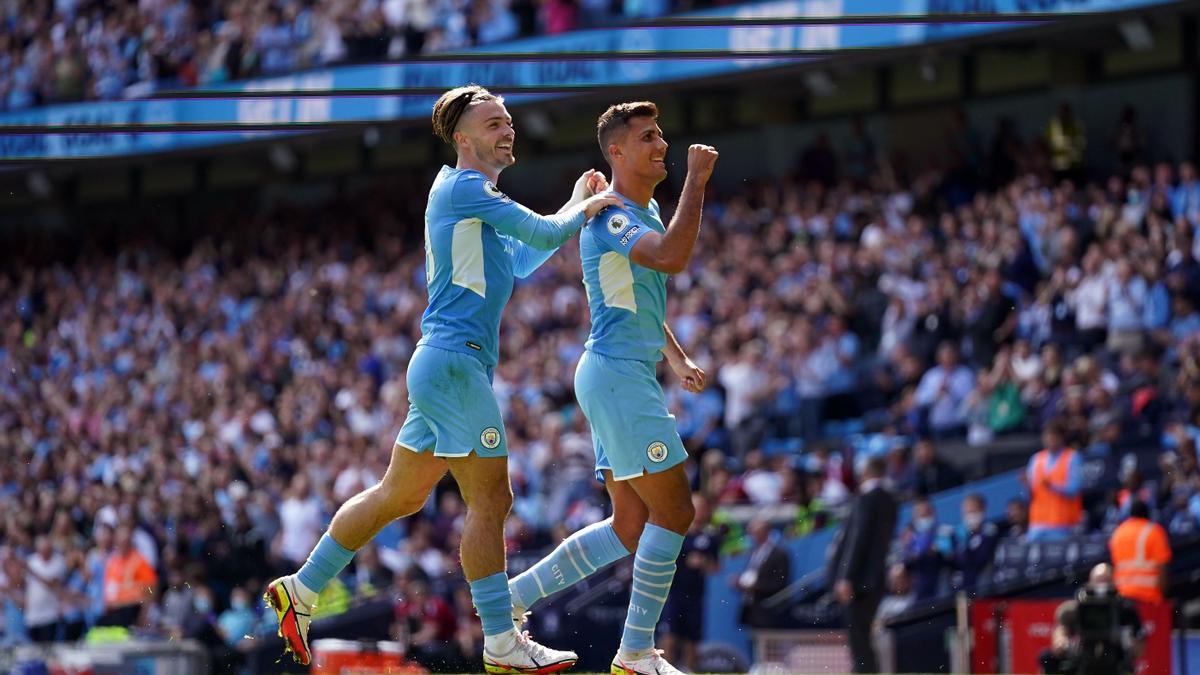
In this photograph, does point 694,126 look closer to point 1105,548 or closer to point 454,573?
point 454,573

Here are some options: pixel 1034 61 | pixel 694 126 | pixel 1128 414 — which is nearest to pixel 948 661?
pixel 1128 414

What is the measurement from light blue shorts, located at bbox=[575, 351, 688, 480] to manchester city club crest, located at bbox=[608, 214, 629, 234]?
0.55 m

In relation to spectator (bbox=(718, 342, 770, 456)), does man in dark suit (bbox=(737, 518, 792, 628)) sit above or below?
below

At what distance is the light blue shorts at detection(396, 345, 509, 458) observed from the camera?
7.18 meters

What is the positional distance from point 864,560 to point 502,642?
7374mm

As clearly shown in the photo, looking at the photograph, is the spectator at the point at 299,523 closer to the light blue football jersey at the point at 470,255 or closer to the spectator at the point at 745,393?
the spectator at the point at 745,393

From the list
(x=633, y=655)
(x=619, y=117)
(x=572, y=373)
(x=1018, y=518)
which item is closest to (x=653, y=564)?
(x=633, y=655)

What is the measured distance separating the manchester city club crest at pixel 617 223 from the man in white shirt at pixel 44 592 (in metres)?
14.5

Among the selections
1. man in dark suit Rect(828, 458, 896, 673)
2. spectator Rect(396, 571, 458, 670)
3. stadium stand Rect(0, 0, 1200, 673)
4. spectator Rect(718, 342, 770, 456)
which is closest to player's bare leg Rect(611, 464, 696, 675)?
man in dark suit Rect(828, 458, 896, 673)

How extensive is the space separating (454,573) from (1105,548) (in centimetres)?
610

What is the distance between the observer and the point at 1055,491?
14.4m

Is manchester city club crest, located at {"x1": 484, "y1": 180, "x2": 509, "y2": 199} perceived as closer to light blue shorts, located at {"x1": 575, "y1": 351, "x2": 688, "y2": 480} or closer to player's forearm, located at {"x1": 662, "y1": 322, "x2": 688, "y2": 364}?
light blue shorts, located at {"x1": 575, "y1": 351, "x2": 688, "y2": 480}

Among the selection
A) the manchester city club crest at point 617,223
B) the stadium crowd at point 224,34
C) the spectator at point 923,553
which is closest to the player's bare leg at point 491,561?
the manchester city club crest at point 617,223

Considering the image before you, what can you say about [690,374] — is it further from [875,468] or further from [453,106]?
[875,468]
